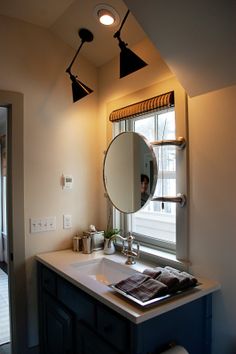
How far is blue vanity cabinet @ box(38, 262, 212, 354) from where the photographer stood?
4.21ft

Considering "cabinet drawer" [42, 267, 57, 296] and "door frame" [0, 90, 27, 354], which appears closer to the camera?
"cabinet drawer" [42, 267, 57, 296]

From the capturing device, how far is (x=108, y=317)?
138 cm

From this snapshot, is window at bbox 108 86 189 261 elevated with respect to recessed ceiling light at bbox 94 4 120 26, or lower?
lower

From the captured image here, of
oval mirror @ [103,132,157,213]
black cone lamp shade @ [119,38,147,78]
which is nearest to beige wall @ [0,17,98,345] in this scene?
oval mirror @ [103,132,157,213]

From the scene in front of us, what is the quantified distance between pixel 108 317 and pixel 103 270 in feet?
2.32

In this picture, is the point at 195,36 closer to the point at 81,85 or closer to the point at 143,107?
the point at 143,107

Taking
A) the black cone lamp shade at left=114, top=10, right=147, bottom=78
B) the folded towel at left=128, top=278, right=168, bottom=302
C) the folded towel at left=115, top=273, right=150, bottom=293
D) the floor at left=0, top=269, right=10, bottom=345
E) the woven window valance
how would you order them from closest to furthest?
the folded towel at left=128, top=278, right=168, bottom=302
the folded towel at left=115, top=273, right=150, bottom=293
the black cone lamp shade at left=114, top=10, right=147, bottom=78
the woven window valance
the floor at left=0, top=269, right=10, bottom=345

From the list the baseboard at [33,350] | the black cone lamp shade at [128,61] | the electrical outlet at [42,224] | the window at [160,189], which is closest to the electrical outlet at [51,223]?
the electrical outlet at [42,224]

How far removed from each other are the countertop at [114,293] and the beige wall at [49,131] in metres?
0.33

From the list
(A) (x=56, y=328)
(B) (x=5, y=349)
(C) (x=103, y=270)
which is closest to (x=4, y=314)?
(B) (x=5, y=349)

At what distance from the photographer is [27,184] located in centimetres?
215

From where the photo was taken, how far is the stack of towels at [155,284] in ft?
4.33

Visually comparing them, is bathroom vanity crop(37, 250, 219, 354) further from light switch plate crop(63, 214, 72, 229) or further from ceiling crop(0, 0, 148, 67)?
ceiling crop(0, 0, 148, 67)

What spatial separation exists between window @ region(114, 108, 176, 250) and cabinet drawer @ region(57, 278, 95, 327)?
2.18 feet
